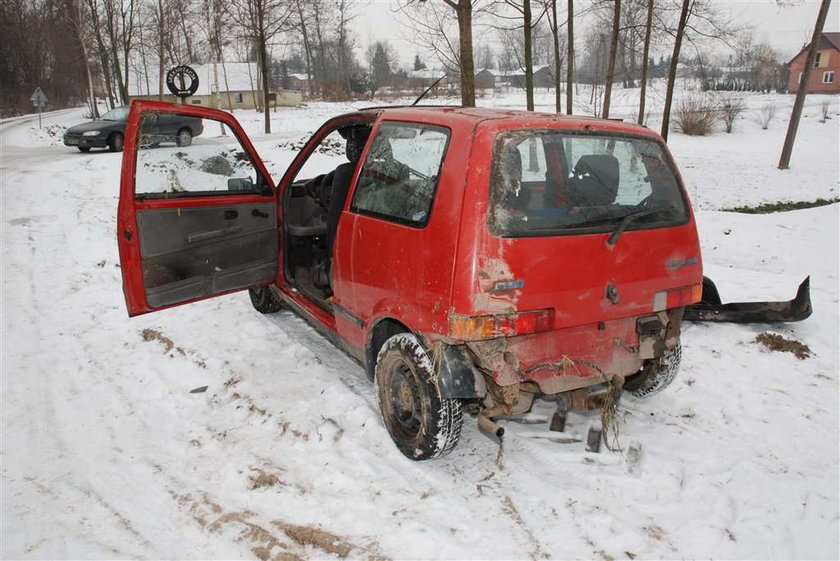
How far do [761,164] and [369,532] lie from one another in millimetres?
20577

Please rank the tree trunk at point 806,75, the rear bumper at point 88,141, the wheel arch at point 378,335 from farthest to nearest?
the rear bumper at point 88,141, the tree trunk at point 806,75, the wheel arch at point 378,335

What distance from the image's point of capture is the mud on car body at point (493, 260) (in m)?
2.78

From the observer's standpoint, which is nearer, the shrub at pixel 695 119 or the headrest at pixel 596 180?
the headrest at pixel 596 180

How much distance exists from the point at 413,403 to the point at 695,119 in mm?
27441

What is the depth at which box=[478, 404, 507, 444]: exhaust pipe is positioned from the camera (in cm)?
303

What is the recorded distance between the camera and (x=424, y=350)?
3047 mm

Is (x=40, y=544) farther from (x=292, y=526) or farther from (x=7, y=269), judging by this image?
(x=7, y=269)

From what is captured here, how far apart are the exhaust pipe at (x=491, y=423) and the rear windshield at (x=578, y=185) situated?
98 centimetres

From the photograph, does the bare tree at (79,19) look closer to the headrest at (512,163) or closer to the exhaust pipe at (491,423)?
the headrest at (512,163)

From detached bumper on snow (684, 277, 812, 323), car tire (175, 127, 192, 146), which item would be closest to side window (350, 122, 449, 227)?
car tire (175, 127, 192, 146)

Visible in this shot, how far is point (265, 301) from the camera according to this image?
546cm

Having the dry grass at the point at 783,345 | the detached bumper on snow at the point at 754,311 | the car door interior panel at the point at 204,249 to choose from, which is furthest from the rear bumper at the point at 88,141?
the dry grass at the point at 783,345

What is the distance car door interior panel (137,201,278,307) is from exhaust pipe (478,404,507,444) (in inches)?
95.6

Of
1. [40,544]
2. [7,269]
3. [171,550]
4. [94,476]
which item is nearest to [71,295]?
[7,269]
